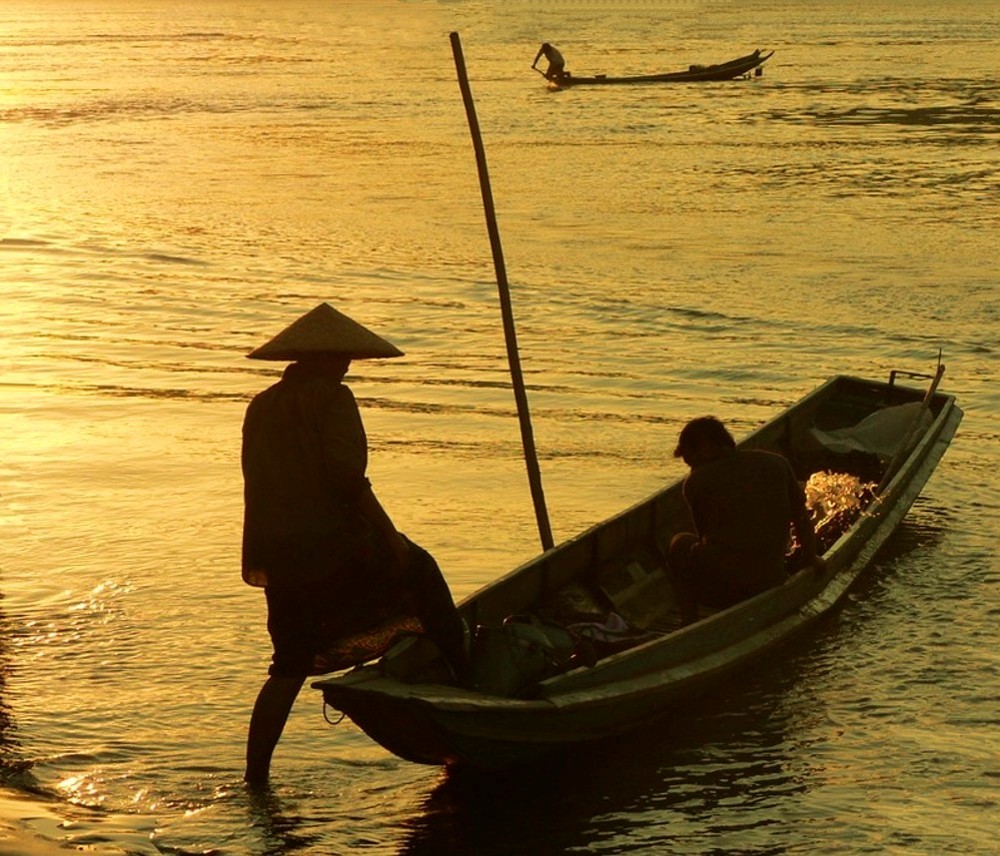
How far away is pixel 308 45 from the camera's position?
71.1m

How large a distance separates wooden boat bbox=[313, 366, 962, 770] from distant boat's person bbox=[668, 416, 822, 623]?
13 cm

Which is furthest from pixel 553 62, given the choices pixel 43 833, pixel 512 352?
pixel 43 833

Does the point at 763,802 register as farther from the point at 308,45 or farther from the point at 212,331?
the point at 308,45

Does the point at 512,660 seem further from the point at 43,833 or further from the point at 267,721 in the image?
the point at 43,833

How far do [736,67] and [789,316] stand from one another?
2918cm

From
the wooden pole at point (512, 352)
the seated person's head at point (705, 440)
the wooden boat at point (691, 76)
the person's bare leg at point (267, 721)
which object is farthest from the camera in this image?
the wooden boat at point (691, 76)

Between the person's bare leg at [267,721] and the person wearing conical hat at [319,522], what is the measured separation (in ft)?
0.06

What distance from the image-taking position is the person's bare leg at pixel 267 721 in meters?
6.30

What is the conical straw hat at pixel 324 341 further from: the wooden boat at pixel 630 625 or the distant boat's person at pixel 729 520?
the distant boat's person at pixel 729 520

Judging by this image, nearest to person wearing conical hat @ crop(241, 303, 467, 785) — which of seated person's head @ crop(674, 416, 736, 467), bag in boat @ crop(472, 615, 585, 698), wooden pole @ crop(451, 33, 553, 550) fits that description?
bag in boat @ crop(472, 615, 585, 698)

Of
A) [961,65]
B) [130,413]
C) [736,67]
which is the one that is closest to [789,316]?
[130,413]

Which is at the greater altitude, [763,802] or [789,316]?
[789,316]

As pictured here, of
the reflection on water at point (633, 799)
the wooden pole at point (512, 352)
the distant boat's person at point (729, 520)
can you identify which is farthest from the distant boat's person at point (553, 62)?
the reflection on water at point (633, 799)

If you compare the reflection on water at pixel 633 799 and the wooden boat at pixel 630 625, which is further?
the reflection on water at pixel 633 799
